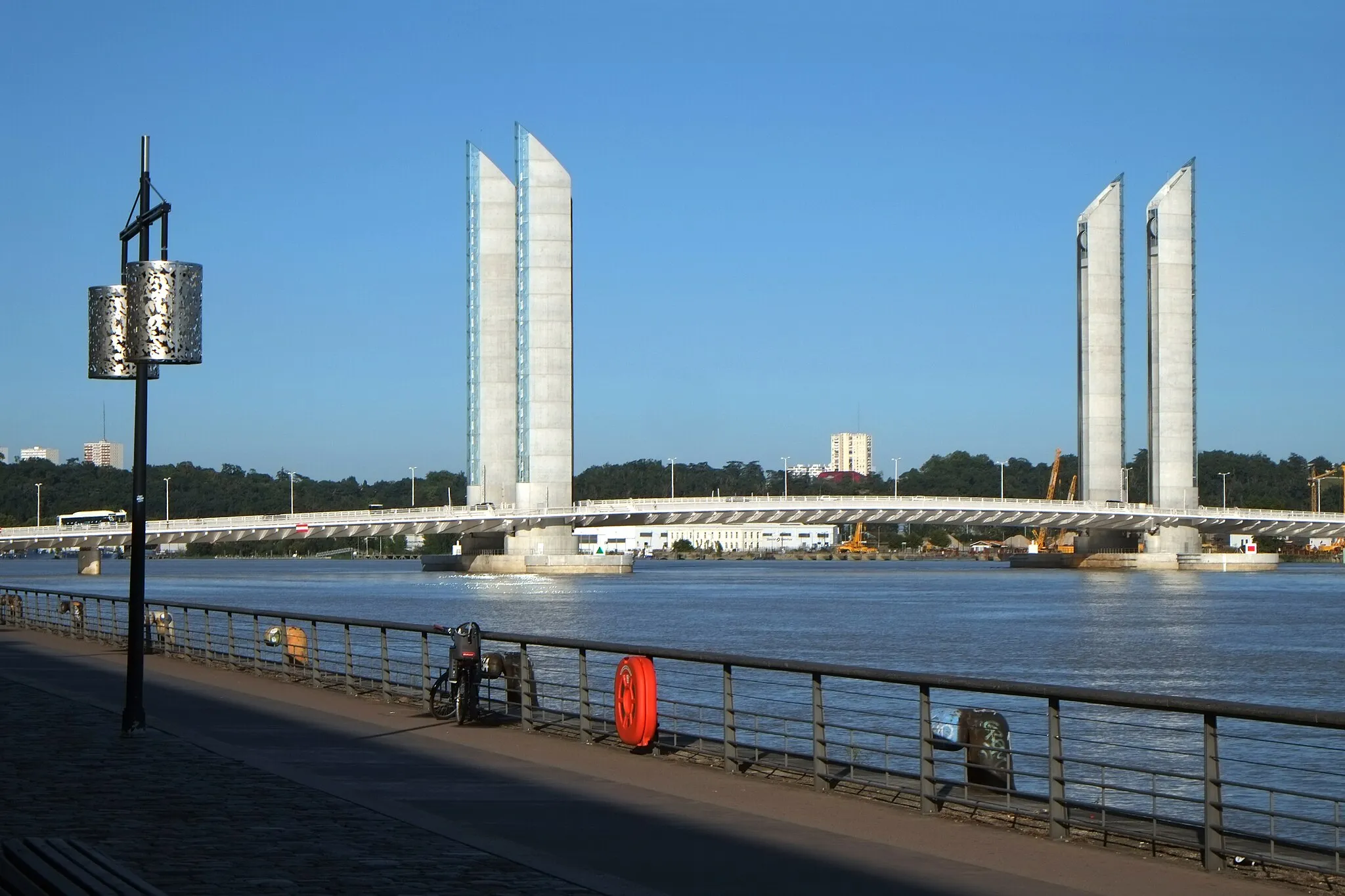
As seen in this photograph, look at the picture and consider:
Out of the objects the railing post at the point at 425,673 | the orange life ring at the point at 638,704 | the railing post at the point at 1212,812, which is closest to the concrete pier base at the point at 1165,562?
the railing post at the point at 425,673

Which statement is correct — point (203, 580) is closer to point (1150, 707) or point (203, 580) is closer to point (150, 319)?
point (150, 319)

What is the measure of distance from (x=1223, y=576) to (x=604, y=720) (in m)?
93.5

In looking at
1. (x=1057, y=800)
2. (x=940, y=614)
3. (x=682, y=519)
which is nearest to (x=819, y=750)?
(x=1057, y=800)

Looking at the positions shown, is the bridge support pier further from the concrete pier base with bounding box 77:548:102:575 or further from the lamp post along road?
the lamp post along road

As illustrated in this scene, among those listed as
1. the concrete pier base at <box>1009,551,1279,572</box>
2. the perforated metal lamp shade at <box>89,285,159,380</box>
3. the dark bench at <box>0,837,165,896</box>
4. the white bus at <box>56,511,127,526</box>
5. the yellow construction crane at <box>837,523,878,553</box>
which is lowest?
the yellow construction crane at <box>837,523,878,553</box>

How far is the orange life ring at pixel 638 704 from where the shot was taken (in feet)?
37.8

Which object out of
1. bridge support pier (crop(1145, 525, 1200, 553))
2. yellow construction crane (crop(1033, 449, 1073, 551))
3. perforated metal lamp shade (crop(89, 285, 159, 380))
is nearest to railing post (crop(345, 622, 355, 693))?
perforated metal lamp shade (crop(89, 285, 159, 380))

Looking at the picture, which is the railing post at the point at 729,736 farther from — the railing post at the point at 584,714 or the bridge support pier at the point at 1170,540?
the bridge support pier at the point at 1170,540

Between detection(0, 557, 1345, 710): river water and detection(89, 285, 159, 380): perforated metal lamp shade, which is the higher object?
detection(89, 285, 159, 380): perforated metal lamp shade

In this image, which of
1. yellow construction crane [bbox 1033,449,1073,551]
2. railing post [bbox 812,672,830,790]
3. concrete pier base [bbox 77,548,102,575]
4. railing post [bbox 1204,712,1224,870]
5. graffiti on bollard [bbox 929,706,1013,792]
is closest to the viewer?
railing post [bbox 1204,712,1224,870]

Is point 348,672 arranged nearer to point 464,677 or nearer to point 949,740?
point 464,677

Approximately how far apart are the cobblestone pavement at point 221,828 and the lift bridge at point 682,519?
258 ft

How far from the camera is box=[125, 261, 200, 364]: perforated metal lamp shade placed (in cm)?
1277

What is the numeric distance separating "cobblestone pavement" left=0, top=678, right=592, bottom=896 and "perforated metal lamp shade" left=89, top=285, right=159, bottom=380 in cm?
312
